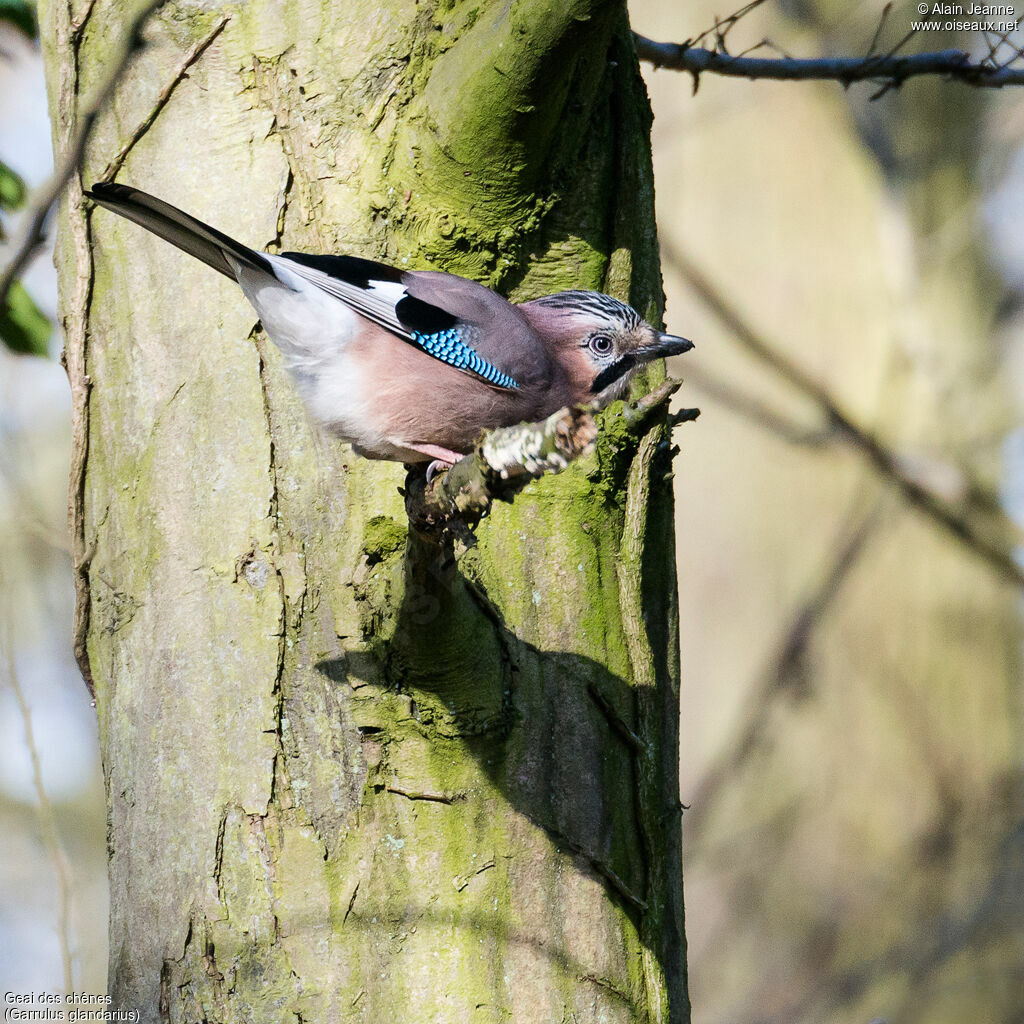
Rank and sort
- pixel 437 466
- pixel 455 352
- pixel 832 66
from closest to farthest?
pixel 437 466
pixel 455 352
pixel 832 66

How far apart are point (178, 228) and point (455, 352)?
2.70 feet

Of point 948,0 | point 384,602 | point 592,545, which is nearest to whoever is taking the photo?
point 384,602

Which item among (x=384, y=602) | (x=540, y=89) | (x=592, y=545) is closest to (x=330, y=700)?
(x=384, y=602)

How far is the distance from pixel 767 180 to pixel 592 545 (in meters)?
6.15

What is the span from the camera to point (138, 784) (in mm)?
2582

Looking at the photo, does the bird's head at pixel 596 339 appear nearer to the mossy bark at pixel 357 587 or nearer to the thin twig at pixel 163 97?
the mossy bark at pixel 357 587

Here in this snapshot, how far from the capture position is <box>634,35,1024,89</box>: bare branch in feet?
12.9

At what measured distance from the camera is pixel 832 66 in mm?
4059

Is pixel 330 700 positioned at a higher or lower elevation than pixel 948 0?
lower

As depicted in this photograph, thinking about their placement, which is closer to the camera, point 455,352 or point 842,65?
point 455,352

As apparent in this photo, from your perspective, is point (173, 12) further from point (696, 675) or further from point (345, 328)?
point (696, 675)
